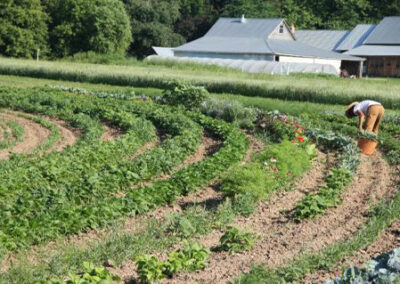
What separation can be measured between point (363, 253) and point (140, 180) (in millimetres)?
4523

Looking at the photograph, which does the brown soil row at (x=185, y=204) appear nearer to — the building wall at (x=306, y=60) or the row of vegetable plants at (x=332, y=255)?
the row of vegetable plants at (x=332, y=255)

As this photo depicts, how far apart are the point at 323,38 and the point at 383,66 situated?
35.0 feet

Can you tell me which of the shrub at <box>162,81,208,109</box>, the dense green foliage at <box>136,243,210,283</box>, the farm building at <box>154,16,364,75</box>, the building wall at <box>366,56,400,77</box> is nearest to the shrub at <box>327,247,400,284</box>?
the dense green foliage at <box>136,243,210,283</box>

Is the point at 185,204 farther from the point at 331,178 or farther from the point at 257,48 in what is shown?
the point at 257,48

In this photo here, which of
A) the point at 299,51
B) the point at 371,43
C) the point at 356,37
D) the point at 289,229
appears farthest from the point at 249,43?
the point at 289,229

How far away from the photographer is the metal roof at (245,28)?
5900 centimetres

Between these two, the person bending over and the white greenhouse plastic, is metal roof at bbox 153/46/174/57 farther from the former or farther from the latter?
the person bending over

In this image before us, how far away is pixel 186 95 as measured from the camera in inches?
803

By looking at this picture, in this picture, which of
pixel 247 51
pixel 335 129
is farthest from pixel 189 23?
pixel 335 129

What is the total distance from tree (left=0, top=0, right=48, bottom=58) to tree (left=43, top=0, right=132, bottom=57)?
1.79 metres

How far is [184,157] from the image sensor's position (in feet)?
42.5

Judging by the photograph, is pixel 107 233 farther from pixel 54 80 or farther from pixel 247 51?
pixel 247 51

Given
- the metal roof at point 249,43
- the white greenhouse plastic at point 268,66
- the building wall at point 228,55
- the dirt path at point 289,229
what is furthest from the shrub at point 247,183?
the building wall at point 228,55

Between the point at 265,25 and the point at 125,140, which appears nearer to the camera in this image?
the point at 125,140
